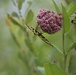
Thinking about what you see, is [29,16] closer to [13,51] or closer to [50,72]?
[50,72]

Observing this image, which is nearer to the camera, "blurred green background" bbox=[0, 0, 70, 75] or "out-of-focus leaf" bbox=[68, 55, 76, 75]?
"out-of-focus leaf" bbox=[68, 55, 76, 75]

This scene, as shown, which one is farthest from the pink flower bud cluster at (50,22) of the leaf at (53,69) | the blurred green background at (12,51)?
the blurred green background at (12,51)

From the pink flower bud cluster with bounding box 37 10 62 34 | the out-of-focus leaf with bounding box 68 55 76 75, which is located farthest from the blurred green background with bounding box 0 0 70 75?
the pink flower bud cluster with bounding box 37 10 62 34

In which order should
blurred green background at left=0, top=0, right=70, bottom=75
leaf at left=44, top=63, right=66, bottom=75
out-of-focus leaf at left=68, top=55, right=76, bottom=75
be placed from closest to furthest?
leaf at left=44, top=63, right=66, bottom=75 < out-of-focus leaf at left=68, top=55, right=76, bottom=75 < blurred green background at left=0, top=0, right=70, bottom=75

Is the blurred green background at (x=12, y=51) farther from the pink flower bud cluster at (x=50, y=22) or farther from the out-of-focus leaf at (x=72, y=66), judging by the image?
the pink flower bud cluster at (x=50, y=22)

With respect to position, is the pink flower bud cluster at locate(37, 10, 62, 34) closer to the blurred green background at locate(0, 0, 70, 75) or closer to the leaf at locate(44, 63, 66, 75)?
the leaf at locate(44, 63, 66, 75)

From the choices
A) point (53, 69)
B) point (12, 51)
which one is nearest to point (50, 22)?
point (53, 69)

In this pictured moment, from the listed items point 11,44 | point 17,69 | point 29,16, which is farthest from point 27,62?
point 11,44

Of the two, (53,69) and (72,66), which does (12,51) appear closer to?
(72,66)

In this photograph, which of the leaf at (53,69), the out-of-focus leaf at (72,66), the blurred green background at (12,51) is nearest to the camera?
the leaf at (53,69)
